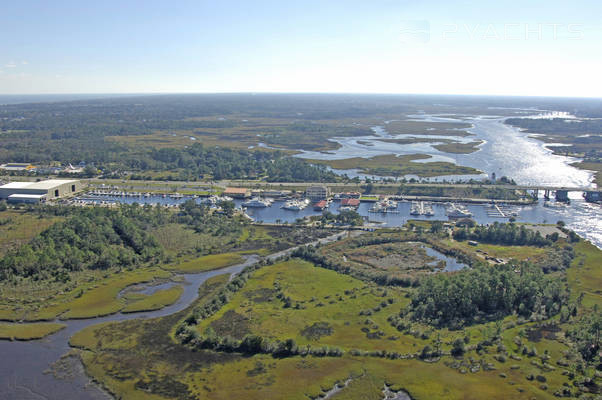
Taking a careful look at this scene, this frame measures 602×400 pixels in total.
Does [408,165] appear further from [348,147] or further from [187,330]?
[187,330]

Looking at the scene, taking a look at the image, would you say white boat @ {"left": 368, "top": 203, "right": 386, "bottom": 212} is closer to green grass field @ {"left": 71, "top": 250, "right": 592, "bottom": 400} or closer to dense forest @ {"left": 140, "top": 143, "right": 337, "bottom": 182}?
dense forest @ {"left": 140, "top": 143, "right": 337, "bottom": 182}

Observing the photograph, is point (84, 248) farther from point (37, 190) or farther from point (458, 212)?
point (458, 212)

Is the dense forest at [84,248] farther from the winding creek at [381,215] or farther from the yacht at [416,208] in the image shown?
the yacht at [416,208]

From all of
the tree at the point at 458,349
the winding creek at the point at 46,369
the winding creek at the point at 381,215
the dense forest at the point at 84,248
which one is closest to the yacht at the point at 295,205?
the winding creek at the point at 381,215

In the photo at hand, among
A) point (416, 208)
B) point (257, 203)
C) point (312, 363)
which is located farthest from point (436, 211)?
point (312, 363)

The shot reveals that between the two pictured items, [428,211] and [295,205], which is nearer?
[428,211]

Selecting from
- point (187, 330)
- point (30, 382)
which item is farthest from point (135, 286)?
point (30, 382)

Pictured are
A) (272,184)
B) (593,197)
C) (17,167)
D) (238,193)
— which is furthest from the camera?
(17,167)

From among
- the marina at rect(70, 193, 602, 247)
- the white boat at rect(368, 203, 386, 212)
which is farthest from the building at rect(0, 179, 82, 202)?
the white boat at rect(368, 203, 386, 212)
